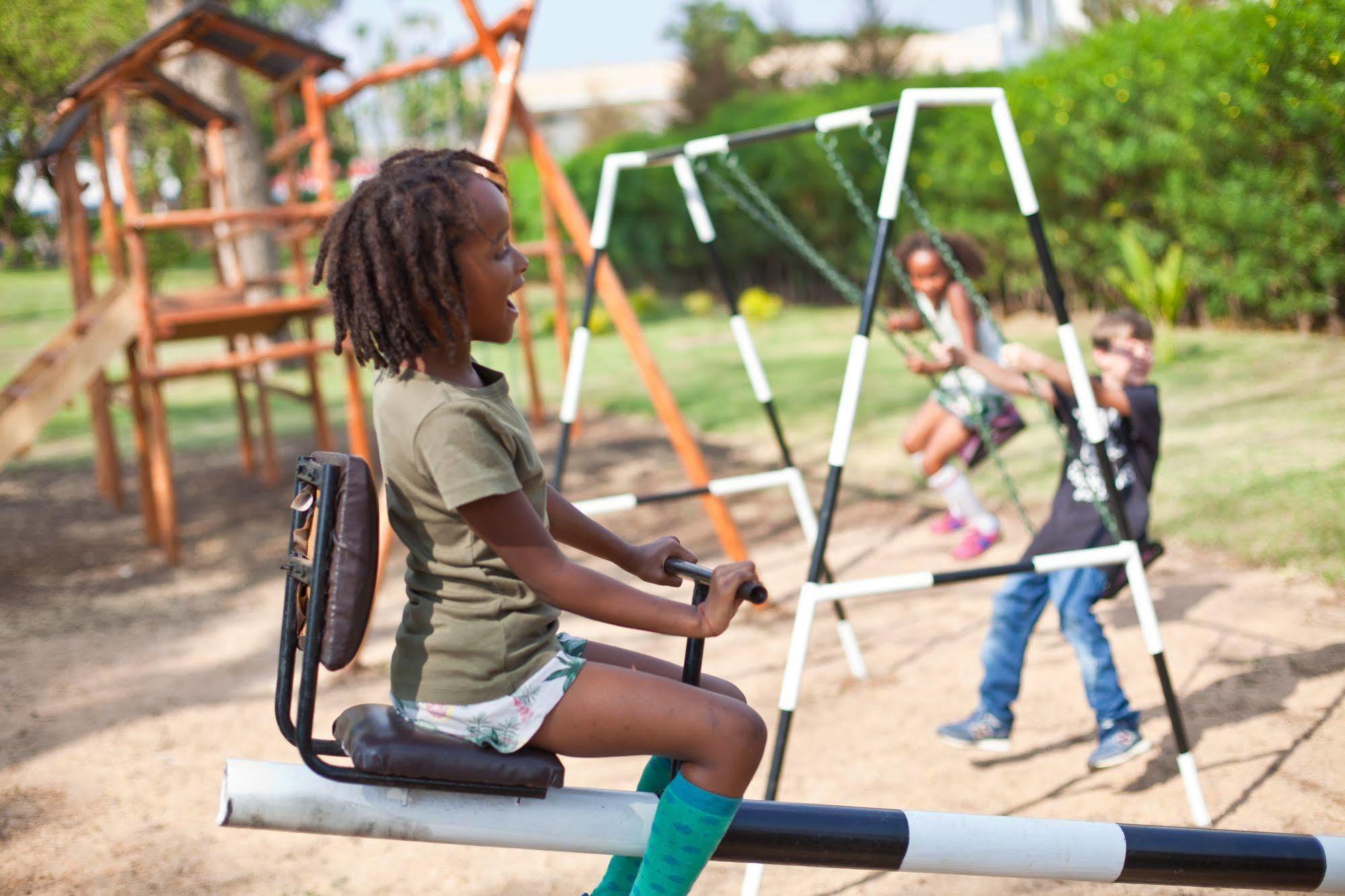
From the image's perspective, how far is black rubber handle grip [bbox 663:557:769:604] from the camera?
5.75ft

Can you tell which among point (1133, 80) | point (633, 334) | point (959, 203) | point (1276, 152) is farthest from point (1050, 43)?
point (633, 334)

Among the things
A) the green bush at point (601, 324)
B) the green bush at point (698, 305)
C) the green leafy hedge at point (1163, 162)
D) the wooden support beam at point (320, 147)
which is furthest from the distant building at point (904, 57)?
the wooden support beam at point (320, 147)

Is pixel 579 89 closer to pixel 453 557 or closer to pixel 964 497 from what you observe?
pixel 964 497

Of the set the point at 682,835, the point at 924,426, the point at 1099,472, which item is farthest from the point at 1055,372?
the point at 924,426

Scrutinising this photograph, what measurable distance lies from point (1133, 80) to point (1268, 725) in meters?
7.60

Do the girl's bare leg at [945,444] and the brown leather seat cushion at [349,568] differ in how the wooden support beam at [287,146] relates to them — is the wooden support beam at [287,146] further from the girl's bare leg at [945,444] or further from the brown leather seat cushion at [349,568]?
the brown leather seat cushion at [349,568]

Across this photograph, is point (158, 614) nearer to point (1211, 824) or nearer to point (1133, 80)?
point (1211, 824)

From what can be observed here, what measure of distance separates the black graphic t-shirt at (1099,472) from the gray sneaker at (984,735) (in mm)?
503

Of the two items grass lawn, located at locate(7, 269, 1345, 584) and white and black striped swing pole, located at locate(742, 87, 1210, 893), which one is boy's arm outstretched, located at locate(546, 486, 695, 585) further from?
grass lawn, located at locate(7, 269, 1345, 584)

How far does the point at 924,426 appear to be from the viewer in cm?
541

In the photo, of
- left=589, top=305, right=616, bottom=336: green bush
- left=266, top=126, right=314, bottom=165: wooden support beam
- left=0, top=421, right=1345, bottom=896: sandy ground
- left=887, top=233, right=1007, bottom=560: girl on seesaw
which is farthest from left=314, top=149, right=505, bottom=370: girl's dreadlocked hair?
left=589, top=305, right=616, bottom=336: green bush

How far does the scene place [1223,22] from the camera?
8.46 metres

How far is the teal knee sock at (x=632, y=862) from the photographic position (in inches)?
82.7

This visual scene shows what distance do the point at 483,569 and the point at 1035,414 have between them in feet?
22.2
